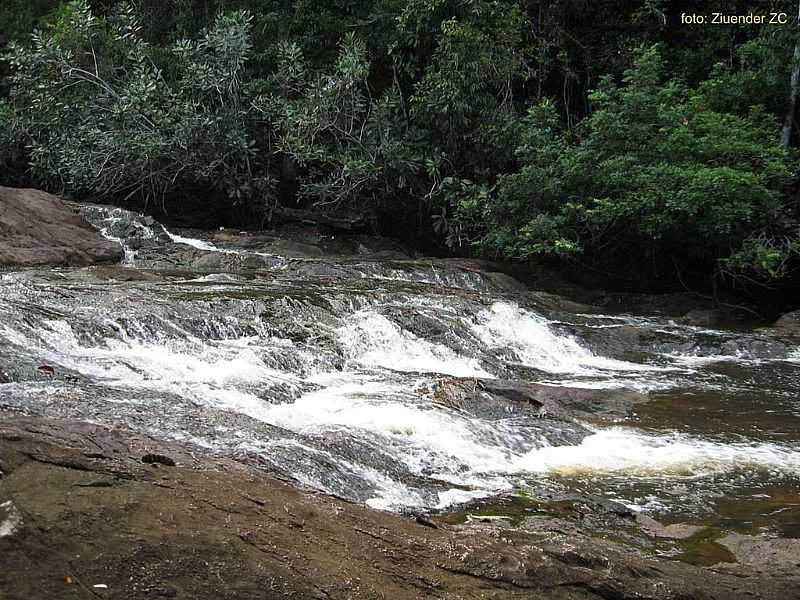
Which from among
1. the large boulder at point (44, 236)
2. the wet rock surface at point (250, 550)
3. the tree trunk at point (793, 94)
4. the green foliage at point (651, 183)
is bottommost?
the large boulder at point (44, 236)

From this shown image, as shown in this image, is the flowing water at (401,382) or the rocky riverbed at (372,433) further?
the flowing water at (401,382)

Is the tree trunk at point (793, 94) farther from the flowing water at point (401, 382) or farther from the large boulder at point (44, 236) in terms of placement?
the large boulder at point (44, 236)

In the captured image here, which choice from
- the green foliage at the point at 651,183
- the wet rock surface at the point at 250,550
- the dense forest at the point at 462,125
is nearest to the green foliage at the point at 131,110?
the dense forest at the point at 462,125

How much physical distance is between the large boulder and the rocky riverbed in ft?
0.30

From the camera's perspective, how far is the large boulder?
39.3 ft

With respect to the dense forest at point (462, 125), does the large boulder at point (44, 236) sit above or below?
below

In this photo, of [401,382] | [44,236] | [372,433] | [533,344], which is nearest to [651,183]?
[533,344]

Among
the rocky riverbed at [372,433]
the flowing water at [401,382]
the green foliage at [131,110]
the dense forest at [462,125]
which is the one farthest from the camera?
the green foliage at [131,110]

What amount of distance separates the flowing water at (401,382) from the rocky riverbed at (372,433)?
0.03 metres

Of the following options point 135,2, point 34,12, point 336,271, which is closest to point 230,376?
point 336,271

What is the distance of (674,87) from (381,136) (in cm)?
567

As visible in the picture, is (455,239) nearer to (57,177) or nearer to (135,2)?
(57,177)

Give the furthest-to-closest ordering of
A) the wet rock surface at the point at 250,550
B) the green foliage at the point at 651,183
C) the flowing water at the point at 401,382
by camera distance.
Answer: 1. the green foliage at the point at 651,183
2. the flowing water at the point at 401,382
3. the wet rock surface at the point at 250,550

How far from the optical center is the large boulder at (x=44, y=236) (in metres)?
12.0
